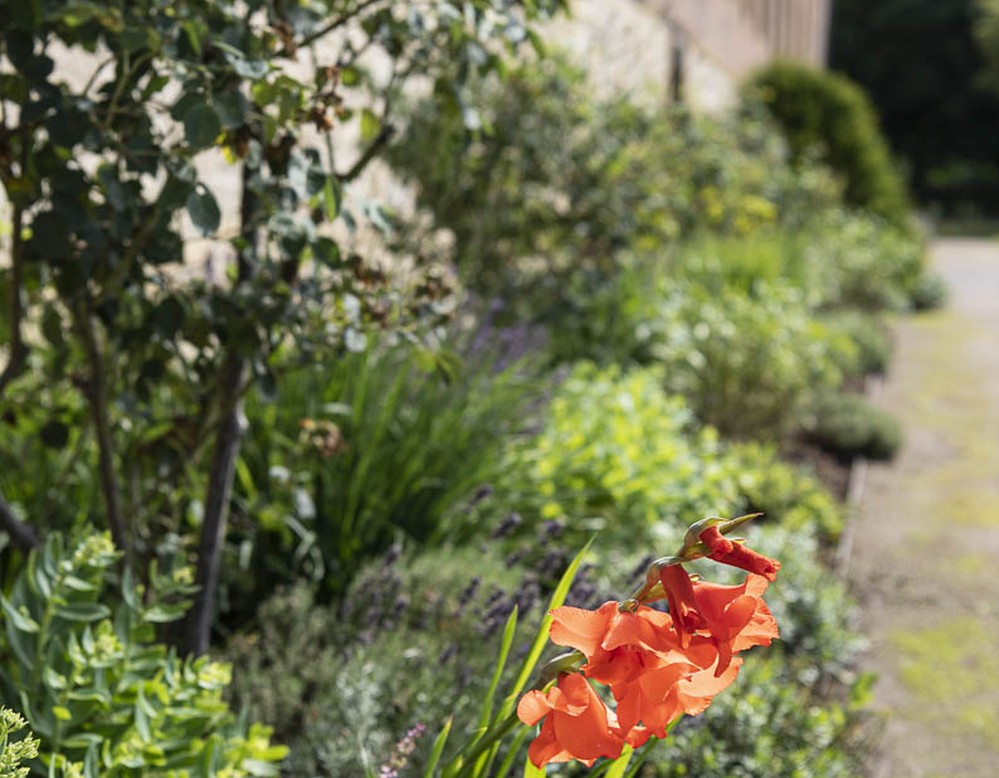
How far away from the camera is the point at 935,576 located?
14.5 ft

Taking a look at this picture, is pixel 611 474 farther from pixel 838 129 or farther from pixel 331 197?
pixel 838 129

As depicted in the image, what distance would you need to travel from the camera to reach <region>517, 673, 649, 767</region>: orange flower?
1035mm

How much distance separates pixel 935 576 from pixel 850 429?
1.55m

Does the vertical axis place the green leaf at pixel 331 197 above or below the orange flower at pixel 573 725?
above

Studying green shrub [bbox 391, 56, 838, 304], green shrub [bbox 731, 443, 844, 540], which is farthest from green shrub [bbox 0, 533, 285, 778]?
green shrub [bbox 731, 443, 844, 540]

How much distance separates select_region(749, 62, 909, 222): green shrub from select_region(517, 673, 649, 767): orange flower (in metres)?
13.5

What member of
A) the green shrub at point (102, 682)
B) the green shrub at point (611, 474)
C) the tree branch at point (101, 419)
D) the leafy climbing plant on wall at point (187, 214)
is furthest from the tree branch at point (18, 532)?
the green shrub at point (611, 474)

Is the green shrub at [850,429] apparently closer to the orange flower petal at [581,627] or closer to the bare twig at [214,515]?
the bare twig at [214,515]

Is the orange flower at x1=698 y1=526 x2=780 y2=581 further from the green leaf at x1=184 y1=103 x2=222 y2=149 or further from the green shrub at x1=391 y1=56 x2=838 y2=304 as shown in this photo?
the green shrub at x1=391 y1=56 x2=838 y2=304

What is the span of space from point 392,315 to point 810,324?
164 inches

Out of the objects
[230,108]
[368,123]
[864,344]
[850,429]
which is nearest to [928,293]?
[864,344]

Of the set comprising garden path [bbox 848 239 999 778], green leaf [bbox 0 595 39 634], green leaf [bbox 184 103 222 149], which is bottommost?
garden path [bbox 848 239 999 778]

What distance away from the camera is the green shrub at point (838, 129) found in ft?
45.6

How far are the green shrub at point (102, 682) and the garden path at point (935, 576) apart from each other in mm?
1740
